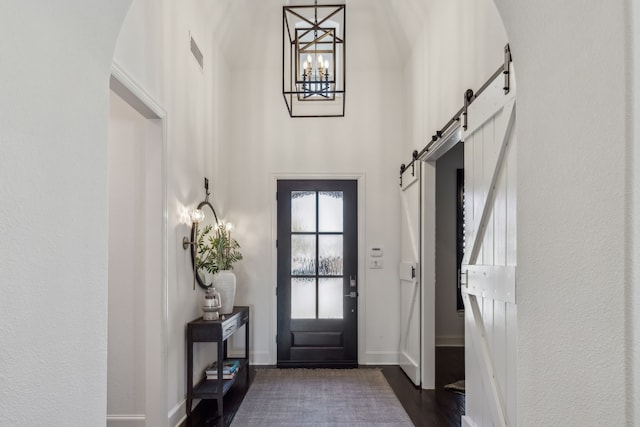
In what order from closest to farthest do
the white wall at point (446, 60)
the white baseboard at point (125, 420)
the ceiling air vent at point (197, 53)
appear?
the white wall at point (446, 60) → the white baseboard at point (125, 420) → the ceiling air vent at point (197, 53)

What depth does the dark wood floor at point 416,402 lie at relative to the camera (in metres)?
3.54

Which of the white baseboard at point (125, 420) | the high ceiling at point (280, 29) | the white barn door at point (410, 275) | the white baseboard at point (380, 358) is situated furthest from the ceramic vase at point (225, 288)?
the high ceiling at point (280, 29)

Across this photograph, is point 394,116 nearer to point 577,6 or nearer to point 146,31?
point 146,31

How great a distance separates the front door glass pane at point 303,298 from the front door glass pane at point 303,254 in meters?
0.10

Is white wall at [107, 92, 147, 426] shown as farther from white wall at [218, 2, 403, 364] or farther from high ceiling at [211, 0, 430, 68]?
white wall at [218, 2, 403, 364]

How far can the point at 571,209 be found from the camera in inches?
40.8

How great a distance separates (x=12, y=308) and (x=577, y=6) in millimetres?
1413

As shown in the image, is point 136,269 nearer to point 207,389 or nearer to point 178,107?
point 207,389

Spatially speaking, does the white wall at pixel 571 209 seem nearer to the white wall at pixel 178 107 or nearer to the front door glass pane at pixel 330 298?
the white wall at pixel 178 107

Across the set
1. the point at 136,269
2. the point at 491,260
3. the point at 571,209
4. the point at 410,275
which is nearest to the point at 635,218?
the point at 571,209

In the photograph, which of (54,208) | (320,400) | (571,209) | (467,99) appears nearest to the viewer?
(571,209)

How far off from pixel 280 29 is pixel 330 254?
274cm

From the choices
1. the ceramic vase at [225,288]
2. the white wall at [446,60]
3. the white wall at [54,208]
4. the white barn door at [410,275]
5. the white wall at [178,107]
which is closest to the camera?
the white wall at [54,208]

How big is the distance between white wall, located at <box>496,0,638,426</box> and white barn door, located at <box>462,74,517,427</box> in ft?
3.20
